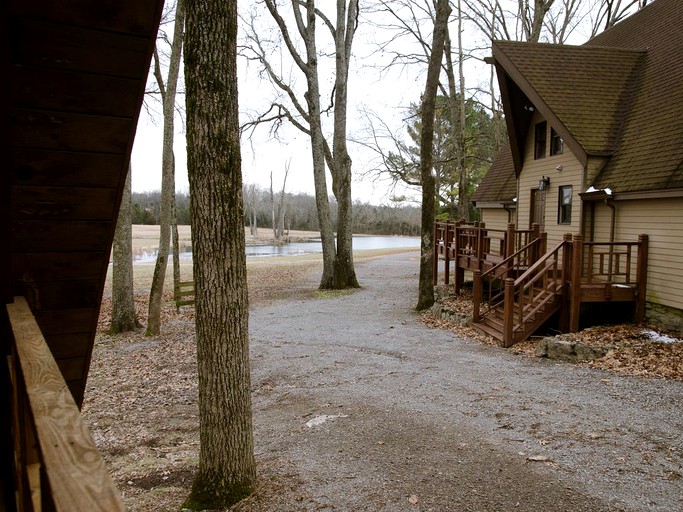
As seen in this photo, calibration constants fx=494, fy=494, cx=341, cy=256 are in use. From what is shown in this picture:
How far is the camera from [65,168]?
2654 millimetres

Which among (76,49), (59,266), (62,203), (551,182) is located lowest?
(59,266)

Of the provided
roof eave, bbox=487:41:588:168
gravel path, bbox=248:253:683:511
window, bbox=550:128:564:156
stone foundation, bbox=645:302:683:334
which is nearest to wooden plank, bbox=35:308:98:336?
gravel path, bbox=248:253:683:511

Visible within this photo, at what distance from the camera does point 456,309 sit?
40.9ft

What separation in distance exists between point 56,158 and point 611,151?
1209cm

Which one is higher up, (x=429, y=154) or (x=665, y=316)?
(x=429, y=154)

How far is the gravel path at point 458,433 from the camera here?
397 centimetres

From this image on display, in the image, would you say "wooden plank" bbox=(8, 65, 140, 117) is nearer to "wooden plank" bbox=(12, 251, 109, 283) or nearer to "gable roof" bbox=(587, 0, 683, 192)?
"wooden plank" bbox=(12, 251, 109, 283)

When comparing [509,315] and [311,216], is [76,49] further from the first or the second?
[311,216]

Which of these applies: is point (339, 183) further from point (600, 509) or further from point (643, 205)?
point (600, 509)

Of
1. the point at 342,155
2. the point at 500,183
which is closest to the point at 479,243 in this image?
the point at 500,183

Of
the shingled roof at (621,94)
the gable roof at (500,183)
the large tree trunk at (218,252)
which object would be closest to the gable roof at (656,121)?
the shingled roof at (621,94)

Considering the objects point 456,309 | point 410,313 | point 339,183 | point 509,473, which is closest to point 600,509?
point 509,473

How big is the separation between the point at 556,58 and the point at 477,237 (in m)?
5.50

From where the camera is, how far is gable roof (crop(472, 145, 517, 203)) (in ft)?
56.2
